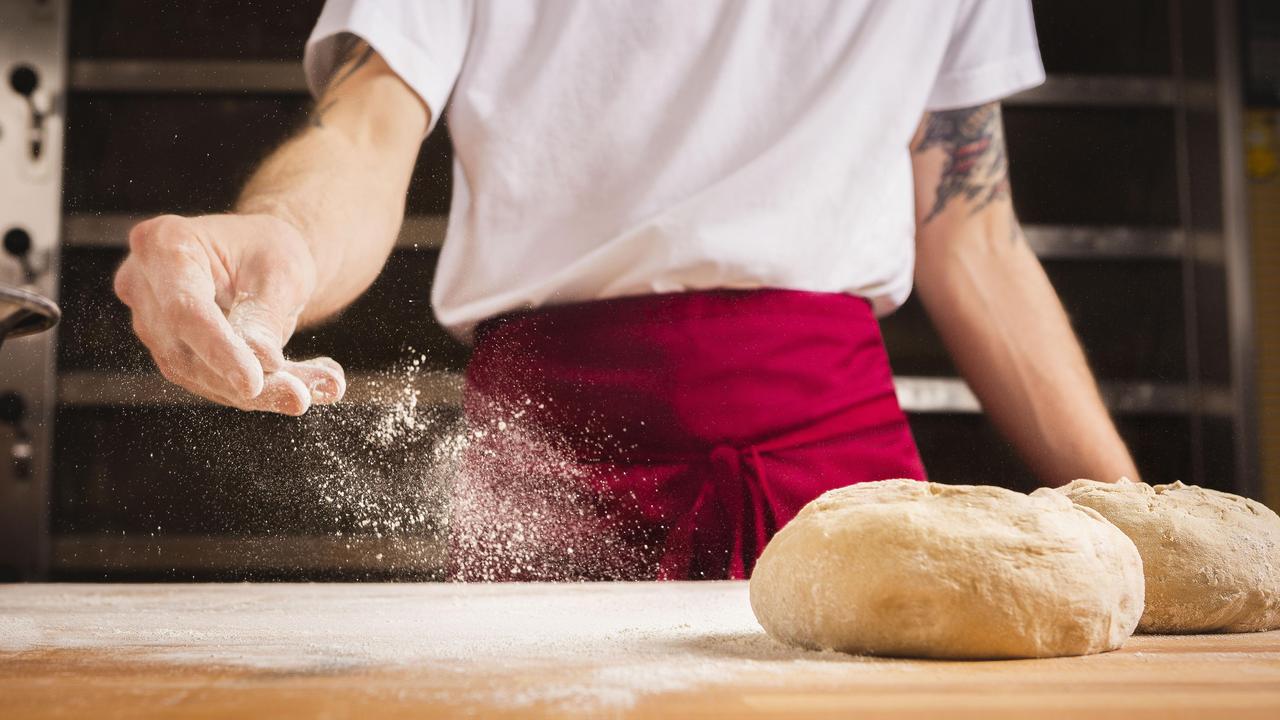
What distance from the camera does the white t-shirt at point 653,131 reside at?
45.1 inches

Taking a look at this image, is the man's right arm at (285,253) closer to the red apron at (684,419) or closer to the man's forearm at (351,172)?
the man's forearm at (351,172)

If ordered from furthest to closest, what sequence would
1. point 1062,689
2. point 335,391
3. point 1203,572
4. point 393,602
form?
point 335,391
point 393,602
point 1203,572
point 1062,689

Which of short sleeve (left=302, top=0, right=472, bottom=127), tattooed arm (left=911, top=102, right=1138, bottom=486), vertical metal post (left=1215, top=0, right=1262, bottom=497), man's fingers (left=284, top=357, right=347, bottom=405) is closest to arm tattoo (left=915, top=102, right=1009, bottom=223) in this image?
tattooed arm (left=911, top=102, right=1138, bottom=486)

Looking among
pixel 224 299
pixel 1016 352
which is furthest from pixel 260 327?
pixel 1016 352

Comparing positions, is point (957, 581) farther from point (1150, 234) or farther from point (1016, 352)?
point (1150, 234)

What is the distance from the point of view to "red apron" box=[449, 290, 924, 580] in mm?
1059

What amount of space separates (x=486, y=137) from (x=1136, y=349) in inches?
36.4

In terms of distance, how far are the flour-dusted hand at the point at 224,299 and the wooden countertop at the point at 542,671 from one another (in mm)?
240

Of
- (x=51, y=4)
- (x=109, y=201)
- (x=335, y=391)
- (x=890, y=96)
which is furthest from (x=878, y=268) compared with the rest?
(x=51, y=4)

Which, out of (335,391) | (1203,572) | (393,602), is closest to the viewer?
(1203,572)

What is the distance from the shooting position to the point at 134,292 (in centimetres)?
96

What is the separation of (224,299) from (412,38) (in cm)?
40

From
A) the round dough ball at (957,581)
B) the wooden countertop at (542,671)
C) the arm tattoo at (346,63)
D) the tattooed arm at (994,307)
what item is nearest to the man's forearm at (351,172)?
the arm tattoo at (346,63)

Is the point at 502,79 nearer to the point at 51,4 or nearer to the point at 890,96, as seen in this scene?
the point at 890,96
